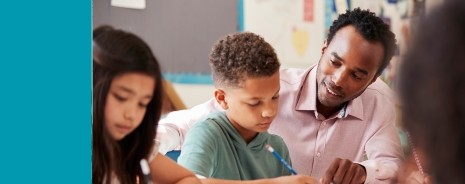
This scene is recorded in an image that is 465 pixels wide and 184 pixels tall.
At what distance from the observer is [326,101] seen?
1.01 meters

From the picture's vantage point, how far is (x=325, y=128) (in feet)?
3.34

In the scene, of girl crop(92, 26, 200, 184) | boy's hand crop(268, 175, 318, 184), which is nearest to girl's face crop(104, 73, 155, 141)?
girl crop(92, 26, 200, 184)

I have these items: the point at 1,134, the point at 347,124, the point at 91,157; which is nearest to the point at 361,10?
the point at 347,124

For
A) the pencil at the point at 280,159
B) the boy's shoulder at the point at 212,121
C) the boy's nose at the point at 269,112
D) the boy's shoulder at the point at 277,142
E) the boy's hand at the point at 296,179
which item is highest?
the boy's nose at the point at 269,112

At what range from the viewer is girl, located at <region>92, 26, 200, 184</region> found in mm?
1014

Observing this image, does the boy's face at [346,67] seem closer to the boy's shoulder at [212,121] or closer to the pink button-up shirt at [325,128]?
the pink button-up shirt at [325,128]

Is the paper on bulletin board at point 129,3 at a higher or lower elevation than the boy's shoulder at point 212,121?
higher

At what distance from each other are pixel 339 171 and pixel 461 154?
0.31 metres

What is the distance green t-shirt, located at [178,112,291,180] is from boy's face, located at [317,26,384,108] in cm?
10

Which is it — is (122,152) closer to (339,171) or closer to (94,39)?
(94,39)

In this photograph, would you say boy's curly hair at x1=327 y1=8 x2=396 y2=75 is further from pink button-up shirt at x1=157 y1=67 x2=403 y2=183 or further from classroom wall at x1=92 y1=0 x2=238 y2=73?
classroom wall at x1=92 y1=0 x2=238 y2=73

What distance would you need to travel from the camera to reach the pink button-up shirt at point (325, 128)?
1.02m

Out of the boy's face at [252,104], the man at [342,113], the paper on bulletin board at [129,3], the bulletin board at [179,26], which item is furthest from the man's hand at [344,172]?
the paper on bulletin board at [129,3]

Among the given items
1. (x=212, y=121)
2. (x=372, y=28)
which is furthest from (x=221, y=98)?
(x=372, y=28)
